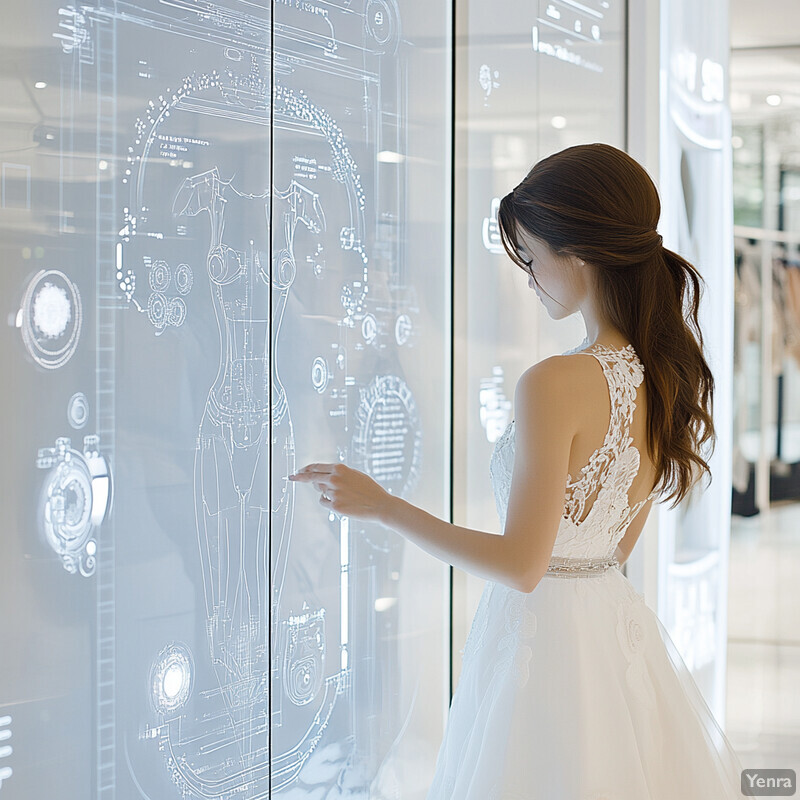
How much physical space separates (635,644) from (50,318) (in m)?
0.99

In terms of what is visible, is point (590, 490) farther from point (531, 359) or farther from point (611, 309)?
point (531, 359)

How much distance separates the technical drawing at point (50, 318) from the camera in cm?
119

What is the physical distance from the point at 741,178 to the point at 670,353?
6.34ft

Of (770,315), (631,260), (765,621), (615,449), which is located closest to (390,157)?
(631,260)

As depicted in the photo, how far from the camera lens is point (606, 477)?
4.84 feet

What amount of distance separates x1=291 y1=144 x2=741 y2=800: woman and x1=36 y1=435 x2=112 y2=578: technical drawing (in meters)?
0.30

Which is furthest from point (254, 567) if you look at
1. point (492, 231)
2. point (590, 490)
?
point (492, 231)

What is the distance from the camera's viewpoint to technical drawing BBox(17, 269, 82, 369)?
3.91ft

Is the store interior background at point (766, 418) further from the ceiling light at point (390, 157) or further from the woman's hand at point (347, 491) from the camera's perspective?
the woman's hand at point (347, 491)

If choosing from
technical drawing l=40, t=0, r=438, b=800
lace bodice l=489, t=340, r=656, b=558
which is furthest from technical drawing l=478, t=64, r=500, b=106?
lace bodice l=489, t=340, r=656, b=558

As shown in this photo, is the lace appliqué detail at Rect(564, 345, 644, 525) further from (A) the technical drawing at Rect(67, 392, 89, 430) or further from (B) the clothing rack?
(B) the clothing rack

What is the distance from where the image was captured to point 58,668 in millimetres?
1245

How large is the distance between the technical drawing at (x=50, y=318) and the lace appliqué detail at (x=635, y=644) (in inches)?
36.2

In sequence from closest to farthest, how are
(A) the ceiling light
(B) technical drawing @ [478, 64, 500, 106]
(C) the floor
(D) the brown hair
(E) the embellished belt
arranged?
(D) the brown hair < (E) the embellished belt < (A) the ceiling light < (B) technical drawing @ [478, 64, 500, 106] < (C) the floor
